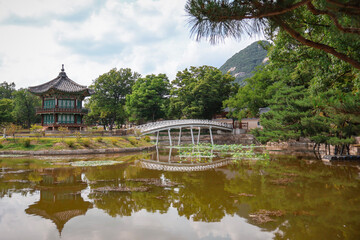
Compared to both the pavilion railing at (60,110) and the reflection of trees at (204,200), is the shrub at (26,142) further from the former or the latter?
the reflection of trees at (204,200)

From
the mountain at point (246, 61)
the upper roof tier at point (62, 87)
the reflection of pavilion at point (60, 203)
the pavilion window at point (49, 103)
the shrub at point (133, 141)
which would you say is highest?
the mountain at point (246, 61)

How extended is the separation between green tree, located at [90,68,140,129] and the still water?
31736mm

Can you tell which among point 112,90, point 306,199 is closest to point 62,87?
point 112,90

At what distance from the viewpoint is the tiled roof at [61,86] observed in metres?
34.8

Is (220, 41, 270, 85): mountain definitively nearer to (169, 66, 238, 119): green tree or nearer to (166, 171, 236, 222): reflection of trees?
(169, 66, 238, 119): green tree

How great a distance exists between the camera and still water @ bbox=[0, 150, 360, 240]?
5.58 metres

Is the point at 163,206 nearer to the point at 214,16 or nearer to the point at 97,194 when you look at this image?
the point at 97,194

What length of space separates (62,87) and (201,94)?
22.0 meters

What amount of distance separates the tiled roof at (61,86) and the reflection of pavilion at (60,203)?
1066 inches

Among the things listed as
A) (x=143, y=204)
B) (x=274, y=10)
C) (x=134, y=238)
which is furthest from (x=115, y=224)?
(x=274, y=10)

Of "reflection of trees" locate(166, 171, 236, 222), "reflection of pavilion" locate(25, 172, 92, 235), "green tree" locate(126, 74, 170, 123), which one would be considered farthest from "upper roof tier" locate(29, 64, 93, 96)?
"reflection of trees" locate(166, 171, 236, 222)

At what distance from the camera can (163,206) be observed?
746 centimetres

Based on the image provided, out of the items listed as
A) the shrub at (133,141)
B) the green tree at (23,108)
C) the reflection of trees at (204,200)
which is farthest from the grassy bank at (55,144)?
the green tree at (23,108)

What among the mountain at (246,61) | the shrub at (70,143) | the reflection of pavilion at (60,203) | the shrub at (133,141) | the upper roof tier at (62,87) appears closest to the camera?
the reflection of pavilion at (60,203)
